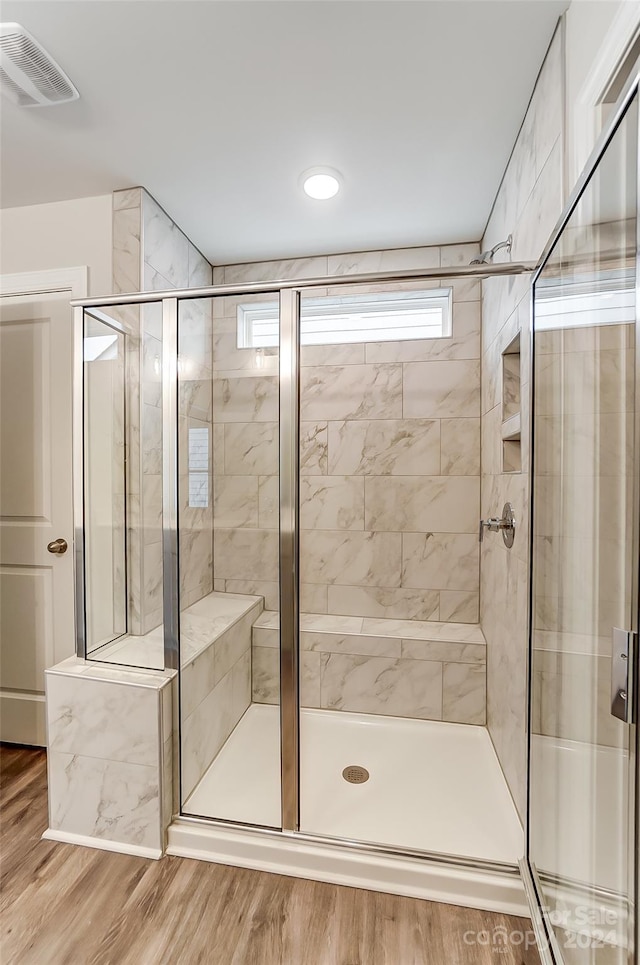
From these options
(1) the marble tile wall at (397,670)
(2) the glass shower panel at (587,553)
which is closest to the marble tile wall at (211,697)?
(1) the marble tile wall at (397,670)

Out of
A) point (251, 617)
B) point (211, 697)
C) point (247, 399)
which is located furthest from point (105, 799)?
point (247, 399)

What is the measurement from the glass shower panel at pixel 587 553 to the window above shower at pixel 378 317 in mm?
1516

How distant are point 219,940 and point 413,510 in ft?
6.23

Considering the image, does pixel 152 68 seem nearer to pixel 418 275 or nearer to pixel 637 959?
pixel 418 275

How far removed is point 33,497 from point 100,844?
1469 mm

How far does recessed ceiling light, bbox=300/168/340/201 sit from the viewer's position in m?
1.94

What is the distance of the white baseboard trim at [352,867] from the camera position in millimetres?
1425

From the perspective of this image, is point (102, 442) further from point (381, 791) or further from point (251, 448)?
point (381, 791)

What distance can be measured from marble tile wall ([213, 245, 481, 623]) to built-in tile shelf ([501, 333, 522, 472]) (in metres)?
0.68

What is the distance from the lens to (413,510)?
262 centimetres

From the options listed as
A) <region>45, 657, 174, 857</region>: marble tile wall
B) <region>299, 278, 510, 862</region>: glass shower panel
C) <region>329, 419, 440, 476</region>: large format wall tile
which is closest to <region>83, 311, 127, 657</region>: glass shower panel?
<region>45, 657, 174, 857</region>: marble tile wall

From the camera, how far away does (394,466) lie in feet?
8.68

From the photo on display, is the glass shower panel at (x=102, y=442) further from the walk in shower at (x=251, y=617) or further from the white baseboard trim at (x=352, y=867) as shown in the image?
the white baseboard trim at (x=352, y=867)

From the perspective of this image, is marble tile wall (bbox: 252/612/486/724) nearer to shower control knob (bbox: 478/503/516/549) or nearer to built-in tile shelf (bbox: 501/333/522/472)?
shower control knob (bbox: 478/503/516/549)
